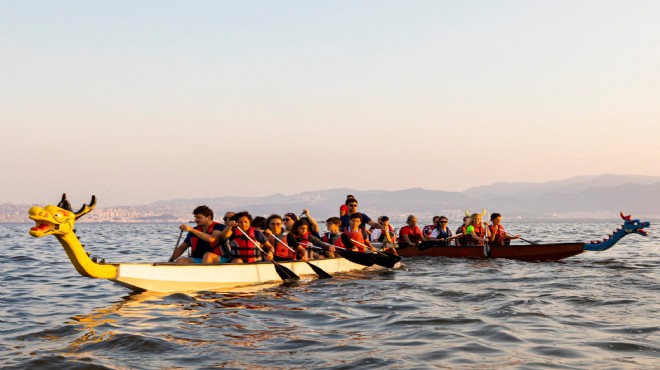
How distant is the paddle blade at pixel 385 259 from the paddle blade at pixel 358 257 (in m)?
0.21

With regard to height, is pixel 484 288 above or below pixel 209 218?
below

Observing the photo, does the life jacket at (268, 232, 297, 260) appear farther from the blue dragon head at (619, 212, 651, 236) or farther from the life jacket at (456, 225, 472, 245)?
the blue dragon head at (619, 212, 651, 236)

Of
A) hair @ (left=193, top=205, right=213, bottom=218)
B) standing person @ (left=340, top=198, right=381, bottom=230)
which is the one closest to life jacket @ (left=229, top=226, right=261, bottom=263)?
hair @ (left=193, top=205, right=213, bottom=218)

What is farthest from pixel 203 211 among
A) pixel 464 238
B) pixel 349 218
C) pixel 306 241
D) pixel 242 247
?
pixel 464 238

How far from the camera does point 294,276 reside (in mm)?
16703

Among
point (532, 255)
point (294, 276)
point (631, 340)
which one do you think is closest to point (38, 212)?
point (294, 276)

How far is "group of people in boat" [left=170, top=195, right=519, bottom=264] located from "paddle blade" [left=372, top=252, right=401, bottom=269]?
665mm

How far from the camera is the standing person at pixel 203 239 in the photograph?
47.4 ft

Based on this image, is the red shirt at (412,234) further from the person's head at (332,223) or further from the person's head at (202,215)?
the person's head at (202,215)

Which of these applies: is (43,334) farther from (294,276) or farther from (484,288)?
(484,288)

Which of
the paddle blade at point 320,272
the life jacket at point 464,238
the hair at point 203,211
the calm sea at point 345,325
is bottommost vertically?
the calm sea at point 345,325

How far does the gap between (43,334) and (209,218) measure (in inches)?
207

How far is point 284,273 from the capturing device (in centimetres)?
1645

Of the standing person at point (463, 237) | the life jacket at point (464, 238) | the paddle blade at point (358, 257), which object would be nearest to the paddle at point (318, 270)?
the paddle blade at point (358, 257)
